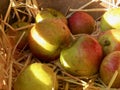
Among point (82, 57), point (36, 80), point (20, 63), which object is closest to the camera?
point (36, 80)

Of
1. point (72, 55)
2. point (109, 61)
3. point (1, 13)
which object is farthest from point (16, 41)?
point (109, 61)

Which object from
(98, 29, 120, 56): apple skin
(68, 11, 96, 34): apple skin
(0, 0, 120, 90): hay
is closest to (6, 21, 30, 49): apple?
(0, 0, 120, 90): hay

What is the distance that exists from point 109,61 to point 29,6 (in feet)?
1.84

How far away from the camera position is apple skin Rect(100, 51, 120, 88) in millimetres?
1343

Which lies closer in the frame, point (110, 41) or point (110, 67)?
point (110, 67)

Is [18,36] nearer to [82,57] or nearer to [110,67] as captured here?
[82,57]

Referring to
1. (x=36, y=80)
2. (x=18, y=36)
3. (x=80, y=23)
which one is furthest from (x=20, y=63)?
(x=80, y=23)

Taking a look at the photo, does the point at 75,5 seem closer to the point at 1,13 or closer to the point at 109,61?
the point at 1,13

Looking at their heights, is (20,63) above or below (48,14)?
below

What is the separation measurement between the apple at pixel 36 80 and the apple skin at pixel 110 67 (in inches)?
7.9

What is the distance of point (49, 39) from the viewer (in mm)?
1453

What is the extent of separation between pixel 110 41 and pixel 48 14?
0.36 meters

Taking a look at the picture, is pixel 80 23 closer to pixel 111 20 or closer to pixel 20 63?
pixel 111 20

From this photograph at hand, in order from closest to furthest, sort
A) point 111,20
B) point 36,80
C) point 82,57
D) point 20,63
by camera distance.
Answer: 1. point 36,80
2. point 82,57
3. point 20,63
4. point 111,20
